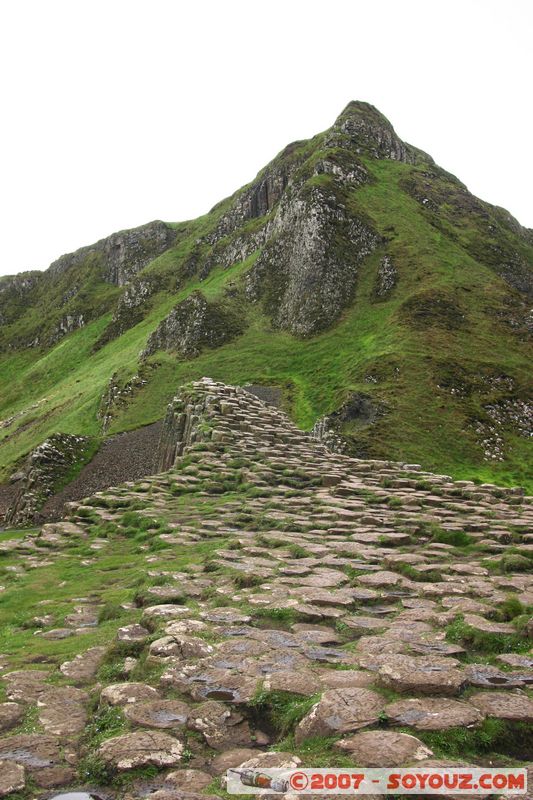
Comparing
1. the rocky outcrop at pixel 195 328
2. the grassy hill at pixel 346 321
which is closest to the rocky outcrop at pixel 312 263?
the grassy hill at pixel 346 321

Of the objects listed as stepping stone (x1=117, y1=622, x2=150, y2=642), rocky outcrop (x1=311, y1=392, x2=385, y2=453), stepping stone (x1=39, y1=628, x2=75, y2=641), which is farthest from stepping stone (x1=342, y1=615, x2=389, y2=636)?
rocky outcrop (x1=311, y1=392, x2=385, y2=453)

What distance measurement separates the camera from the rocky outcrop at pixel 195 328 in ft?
262

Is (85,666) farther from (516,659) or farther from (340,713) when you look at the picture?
(516,659)

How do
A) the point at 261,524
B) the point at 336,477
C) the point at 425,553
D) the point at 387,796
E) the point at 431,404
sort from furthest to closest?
the point at 431,404, the point at 336,477, the point at 261,524, the point at 425,553, the point at 387,796

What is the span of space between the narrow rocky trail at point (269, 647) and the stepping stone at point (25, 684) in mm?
25

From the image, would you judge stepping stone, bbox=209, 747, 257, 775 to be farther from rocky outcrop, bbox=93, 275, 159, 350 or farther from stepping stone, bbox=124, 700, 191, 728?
rocky outcrop, bbox=93, 275, 159, 350

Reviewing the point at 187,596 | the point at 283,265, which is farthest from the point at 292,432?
the point at 283,265

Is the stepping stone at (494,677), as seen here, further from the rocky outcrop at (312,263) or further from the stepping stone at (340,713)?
the rocky outcrop at (312,263)

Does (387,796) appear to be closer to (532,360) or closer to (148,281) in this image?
(532,360)

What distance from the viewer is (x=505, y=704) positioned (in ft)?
19.1

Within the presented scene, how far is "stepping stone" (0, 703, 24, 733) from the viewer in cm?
616

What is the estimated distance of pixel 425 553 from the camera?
12.2 meters

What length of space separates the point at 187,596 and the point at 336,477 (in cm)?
1172

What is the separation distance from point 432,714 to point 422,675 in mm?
750
